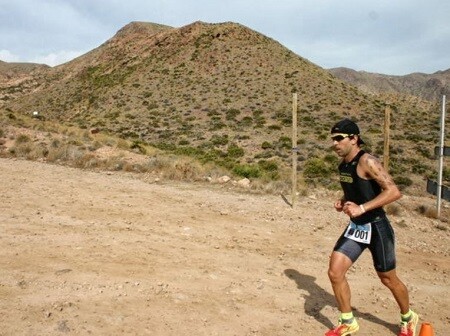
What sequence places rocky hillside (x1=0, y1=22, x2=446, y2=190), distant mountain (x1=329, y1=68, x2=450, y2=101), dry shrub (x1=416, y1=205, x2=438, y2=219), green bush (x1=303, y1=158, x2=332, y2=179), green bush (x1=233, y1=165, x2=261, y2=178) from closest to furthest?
dry shrub (x1=416, y1=205, x2=438, y2=219) < green bush (x1=233, y1=165, x2=261, y2=178) < green bush (x1=303, y1=158, x2=332, y2=179) < rocky hillside (x1=0, y1=22, x2=446, y2=190) < distant mountain (x1=329, y1=68, x2=450, y2=101)

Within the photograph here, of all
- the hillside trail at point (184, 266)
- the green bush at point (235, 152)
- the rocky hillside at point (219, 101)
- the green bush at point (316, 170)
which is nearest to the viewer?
the hillside trail at point (184, 266)

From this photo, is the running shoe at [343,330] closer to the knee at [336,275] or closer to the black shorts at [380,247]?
the knee at [336,275]

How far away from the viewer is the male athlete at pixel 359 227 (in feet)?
12.8

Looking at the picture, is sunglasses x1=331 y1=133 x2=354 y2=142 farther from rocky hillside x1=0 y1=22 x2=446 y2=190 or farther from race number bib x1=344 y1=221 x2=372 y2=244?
rocky hillside x1=0 y1=22 x2=446 y2=190

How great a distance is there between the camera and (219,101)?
154ft

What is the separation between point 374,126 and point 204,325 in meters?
34.7

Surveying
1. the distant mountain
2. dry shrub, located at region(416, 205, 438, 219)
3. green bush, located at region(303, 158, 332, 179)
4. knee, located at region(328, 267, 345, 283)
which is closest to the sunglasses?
knee, located at region(328, 267, 345, 283)

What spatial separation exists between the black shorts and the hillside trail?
100cm

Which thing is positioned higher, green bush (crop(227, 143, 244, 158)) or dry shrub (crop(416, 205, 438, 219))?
green bush (crop(227, 143, 244, 158))

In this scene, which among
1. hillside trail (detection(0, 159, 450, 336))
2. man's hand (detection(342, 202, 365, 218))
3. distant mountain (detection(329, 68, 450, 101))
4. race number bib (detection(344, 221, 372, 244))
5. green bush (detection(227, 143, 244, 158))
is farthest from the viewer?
distant mountain (detection(329, 68, 450, 101))

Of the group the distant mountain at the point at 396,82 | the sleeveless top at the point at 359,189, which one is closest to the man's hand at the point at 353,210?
the sleeveless top at the point at 359,189

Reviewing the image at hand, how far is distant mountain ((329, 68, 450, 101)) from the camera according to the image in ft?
536

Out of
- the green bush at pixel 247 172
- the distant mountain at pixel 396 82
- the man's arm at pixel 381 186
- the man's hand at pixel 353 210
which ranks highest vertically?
the distant mountain at pixel 396 82

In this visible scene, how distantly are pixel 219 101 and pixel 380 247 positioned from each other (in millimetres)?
43735
